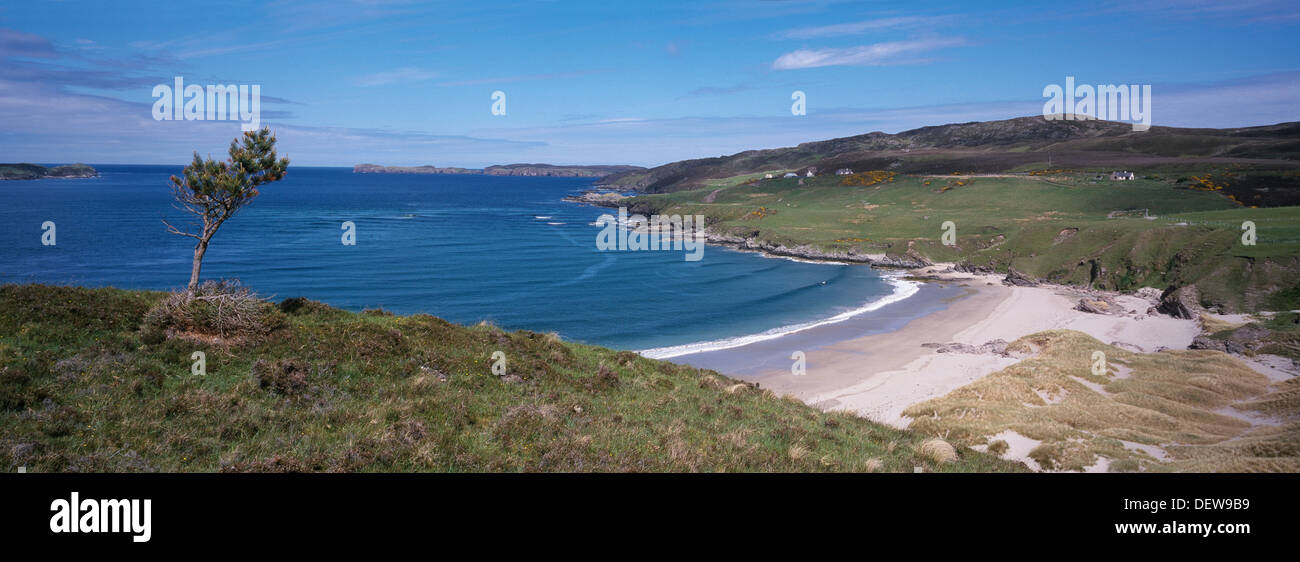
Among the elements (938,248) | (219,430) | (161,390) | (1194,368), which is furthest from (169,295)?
(938,248)

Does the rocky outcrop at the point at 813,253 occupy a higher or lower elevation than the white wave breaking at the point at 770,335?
higher

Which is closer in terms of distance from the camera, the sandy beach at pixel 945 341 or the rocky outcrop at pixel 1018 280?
the sandy beach at pixel 945 341

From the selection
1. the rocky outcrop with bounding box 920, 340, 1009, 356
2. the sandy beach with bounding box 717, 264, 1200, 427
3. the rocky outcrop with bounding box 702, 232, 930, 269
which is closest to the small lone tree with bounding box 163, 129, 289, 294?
the sandy beach with bounding box 717, 264, 1200, 427

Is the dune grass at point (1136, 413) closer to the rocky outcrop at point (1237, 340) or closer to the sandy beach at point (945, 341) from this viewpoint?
the sandy beach at point (945, 341)

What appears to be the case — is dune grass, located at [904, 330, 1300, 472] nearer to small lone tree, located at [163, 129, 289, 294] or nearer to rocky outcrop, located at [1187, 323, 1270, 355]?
rocky outcrop, located at [1187, 323, 1270, 355]

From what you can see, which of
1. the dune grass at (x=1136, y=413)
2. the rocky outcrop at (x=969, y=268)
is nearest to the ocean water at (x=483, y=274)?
the rocky outcrop at (x=969, y=268)

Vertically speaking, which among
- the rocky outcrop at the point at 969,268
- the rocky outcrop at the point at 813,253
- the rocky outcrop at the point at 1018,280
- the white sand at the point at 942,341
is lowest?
the white sand at the point at 942,341

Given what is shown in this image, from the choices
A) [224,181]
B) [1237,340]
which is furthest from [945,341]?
[224,181]

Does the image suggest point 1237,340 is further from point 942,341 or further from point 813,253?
point 813,253
